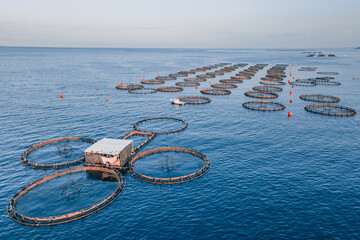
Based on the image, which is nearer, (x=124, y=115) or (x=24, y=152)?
(x=24, y=152)

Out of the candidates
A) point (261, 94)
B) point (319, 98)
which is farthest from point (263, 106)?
Result: point (319, 98)

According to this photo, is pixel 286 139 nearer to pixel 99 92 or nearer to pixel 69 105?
pixel 69 105

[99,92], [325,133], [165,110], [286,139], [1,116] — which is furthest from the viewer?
[99,92]

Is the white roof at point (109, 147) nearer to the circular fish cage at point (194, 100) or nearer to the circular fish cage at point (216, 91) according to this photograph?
the circular fish cage at point (194, 100)

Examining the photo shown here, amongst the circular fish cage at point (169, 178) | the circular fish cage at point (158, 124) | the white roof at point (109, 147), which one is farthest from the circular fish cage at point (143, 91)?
the white roof at point (109, 147)

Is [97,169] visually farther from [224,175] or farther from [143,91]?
[143,91]

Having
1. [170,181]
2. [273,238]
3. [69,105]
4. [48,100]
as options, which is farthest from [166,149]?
[48,100]

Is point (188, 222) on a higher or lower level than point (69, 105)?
lower
